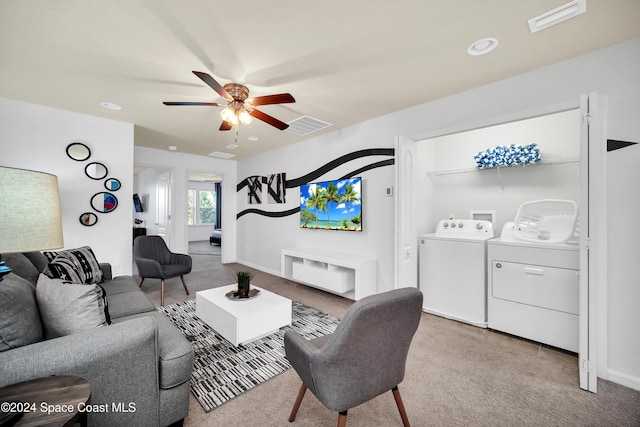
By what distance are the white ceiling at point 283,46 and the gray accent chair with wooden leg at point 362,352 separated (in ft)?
5.79

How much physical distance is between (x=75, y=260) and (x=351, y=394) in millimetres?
2800

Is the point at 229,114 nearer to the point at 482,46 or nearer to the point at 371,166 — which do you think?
the point at 371,166

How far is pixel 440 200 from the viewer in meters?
3.91

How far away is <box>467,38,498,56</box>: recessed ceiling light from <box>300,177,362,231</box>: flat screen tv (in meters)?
1.93

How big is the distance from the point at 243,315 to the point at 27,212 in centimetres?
162

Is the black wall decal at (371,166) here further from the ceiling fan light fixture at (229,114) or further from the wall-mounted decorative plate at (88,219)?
the wall-mounted decorative plate at (88,219)

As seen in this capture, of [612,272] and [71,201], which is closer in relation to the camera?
[612,272]

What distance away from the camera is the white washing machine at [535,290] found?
2326mm

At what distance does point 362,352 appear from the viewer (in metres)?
1.22

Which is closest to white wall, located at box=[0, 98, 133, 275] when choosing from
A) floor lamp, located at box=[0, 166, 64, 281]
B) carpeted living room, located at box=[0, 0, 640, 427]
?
carpeted living room, located at box=[0, 0, 640, 427]

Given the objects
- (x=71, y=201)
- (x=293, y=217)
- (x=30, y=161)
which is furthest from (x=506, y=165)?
(x=30, y=161)

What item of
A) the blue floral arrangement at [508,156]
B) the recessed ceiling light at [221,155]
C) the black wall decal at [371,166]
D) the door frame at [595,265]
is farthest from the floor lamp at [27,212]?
the recessed ceiling light at [221,155]

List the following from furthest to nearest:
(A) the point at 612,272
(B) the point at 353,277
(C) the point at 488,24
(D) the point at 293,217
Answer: (D) the point at 293,217 < (B) the point at 353,277 < (A) the point at 612,272 < (C) the point at 488,24

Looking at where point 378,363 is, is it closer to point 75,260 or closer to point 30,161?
point 75,260
